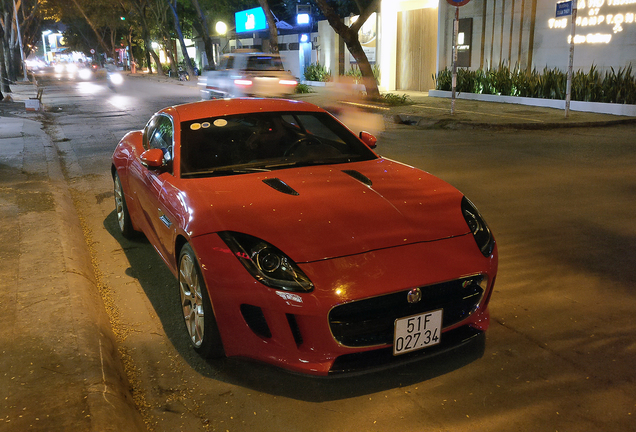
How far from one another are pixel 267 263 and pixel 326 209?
60 centimetres

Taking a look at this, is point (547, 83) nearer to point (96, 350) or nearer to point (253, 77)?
point (253, 77)

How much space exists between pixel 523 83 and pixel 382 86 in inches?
439

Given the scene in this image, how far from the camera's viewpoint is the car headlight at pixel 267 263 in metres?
3.04

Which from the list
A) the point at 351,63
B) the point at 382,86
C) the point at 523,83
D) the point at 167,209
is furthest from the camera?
the point at 351,63

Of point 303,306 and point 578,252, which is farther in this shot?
point 578,252

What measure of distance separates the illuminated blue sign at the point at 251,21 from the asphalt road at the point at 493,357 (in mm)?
39304

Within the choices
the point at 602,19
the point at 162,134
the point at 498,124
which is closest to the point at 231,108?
the point at 162,134

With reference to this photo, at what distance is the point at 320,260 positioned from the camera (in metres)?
3.12

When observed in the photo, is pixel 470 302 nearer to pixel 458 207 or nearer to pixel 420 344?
pixel 420 344

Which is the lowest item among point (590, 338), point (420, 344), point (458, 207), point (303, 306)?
point (590, 338)

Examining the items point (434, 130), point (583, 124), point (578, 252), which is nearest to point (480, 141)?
point (434, 130)

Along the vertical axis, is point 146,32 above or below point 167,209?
above

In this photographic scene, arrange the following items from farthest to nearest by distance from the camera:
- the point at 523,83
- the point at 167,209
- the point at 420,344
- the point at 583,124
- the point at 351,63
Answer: the point at 351,63 < the point at 523,83 < the point at 583,124 < the point at 167,209 < the point at 420,344

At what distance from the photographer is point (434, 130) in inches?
595
